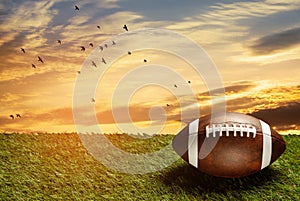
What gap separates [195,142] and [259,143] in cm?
58

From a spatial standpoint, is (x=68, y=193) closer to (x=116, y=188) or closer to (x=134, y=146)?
(x=116, y=188)

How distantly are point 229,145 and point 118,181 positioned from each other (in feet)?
3.98

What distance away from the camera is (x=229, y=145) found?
4.17m

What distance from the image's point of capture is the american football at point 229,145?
13.7ft

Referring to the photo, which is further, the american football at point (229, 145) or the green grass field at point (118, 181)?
the green grass field at point (118, 181)

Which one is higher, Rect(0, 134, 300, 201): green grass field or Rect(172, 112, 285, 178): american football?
Rect(172, 112, 285, 178): american football

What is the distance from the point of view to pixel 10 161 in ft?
16.8

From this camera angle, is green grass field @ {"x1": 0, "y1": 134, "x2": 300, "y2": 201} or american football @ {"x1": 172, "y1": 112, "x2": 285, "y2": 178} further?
green grass field @ {"x1": 0, "y1": 134, "x2": 300, "y2": 201}

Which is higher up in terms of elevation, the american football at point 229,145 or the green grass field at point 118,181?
the american football at point 229,145

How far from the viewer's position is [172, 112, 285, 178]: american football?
13.7ft

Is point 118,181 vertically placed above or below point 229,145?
below

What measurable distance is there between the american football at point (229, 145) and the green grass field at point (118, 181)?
9.4 inches

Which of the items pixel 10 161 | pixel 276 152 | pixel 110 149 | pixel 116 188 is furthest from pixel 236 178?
pixel 10 161

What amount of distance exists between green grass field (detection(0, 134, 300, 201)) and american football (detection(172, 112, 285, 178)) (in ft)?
0.78
